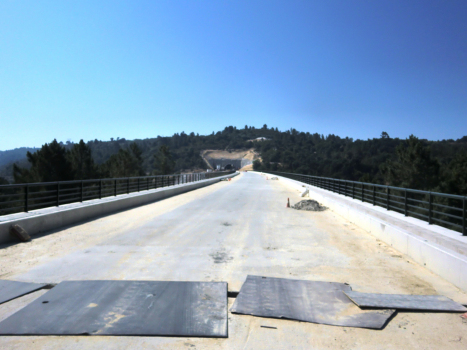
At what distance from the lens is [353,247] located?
354 inches

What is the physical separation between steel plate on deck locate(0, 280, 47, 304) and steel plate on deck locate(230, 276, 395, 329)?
322 cm

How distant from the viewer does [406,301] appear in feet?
17.2

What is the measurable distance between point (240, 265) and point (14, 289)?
390cm

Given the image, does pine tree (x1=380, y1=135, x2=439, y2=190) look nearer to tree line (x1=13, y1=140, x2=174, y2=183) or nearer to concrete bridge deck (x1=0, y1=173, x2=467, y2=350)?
tree line (x1=13, y1=140, x2=174, y2=183)

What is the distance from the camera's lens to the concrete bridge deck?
4.08 m

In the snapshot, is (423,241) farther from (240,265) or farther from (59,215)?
(59,215)

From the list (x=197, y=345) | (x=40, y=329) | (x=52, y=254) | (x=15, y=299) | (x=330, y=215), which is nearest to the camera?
(x=197, y=345)

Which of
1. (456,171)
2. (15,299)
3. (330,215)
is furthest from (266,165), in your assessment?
(15,299)

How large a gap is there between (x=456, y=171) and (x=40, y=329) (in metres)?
71.9

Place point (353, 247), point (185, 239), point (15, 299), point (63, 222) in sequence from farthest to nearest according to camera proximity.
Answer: point (63, 222), point (185, 239), point (353, 247), point (15, 299)

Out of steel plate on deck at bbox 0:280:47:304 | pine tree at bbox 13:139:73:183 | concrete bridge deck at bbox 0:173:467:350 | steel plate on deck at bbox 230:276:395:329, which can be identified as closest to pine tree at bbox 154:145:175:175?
pine tree at bbox 13:139:73:183

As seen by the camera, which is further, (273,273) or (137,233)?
(137,233)

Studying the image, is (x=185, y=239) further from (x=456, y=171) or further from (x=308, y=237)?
(x=456, y=171)

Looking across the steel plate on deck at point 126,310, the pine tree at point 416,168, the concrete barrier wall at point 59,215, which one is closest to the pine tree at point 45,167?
the concrete barrier wall at point 59,215
